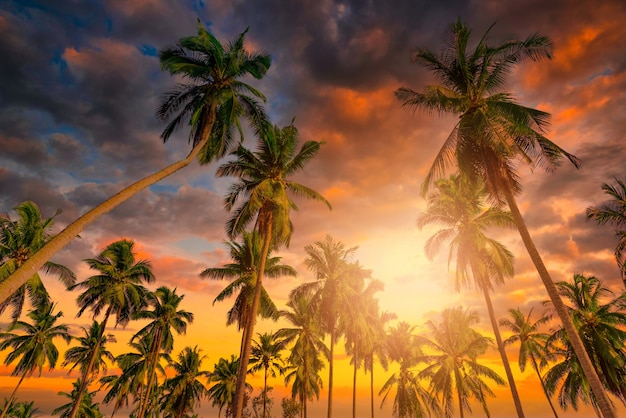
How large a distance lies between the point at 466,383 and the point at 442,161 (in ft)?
93.7

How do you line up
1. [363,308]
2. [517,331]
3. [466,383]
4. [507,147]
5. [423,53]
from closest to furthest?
[507,147] → [423,53] → [363,308] → [466,383] → [517,331]

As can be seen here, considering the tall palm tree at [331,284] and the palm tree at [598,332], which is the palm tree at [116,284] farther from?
the palm tree at [598,332]

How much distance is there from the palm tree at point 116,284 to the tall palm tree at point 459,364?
103ft

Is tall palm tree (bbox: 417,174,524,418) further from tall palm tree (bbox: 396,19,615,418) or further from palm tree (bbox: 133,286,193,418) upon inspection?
palm tree (bbox: 133,286,193,418)

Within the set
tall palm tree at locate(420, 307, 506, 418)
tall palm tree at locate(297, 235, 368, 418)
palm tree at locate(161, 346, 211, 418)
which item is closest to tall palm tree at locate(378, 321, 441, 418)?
tall palm tree at locate(420, 307, 506, 418)

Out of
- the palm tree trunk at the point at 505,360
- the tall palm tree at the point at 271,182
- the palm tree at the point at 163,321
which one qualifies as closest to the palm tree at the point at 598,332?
the palm tree trunk at the point at 505,360

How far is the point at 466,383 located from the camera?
3288 centimetres

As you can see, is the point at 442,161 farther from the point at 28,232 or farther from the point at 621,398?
the point at 28,232

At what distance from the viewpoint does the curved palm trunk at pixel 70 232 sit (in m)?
7.09

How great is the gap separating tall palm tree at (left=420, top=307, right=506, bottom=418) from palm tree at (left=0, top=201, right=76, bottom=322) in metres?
37.5

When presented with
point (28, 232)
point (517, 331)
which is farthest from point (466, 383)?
point (28, 232)

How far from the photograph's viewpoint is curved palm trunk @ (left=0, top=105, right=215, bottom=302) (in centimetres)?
709

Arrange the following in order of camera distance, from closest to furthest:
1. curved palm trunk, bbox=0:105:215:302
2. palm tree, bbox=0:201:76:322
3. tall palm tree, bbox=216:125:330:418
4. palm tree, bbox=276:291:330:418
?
curved palm trunk, bbox=0:105:215:302 → tall palm tree, bbox=216:125:330:418 → palm tree, bbox=0:201:76:322 → palm tree, bbox=276:291:330:418

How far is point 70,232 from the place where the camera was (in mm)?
8742
